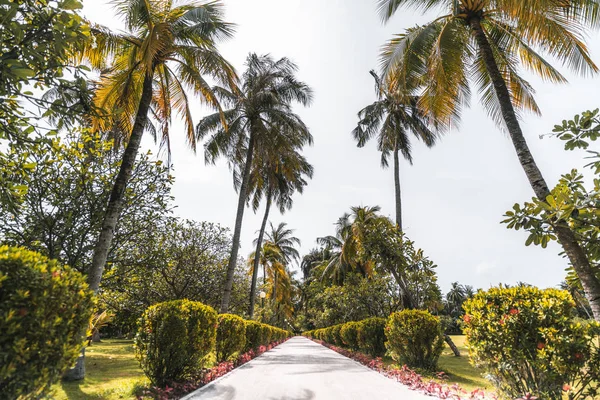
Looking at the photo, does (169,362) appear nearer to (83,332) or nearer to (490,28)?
(83,332)

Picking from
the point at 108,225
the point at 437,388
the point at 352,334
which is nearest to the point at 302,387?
the point at 437,388

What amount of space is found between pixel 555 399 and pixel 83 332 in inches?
183

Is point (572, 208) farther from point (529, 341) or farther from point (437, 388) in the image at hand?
point (437, 388)

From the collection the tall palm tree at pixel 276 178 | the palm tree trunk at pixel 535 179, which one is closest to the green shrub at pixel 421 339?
the palm tree trunk at pixel 535 179

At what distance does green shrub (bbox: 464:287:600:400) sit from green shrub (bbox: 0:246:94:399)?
14.3 ft

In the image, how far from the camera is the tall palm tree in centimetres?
1562

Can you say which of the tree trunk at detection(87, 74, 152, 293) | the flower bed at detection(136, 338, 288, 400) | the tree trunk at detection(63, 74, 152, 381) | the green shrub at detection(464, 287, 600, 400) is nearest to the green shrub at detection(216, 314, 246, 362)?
the flower bed at detection(136, 338, 288, 400)

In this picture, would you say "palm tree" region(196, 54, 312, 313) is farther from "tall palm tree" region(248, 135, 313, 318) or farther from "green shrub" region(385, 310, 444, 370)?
"green shrub" region(385, 310, 444, 370)

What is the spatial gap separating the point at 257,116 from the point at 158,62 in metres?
7.72

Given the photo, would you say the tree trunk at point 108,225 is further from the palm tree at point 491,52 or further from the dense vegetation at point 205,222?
the palm tree at point 491,52

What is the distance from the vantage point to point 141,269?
9.09m

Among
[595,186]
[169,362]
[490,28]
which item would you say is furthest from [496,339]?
[490,28]

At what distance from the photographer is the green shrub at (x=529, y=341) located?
3121 millimetres

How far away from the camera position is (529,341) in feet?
11.2
